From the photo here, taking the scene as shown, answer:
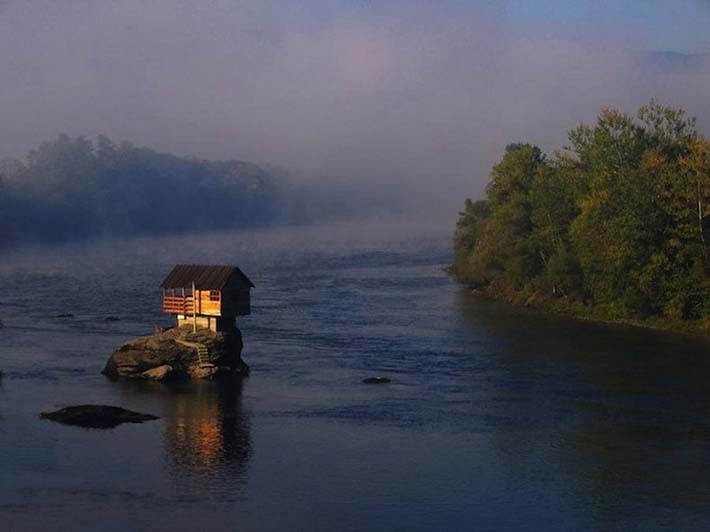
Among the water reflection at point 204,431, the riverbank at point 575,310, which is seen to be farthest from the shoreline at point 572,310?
the water reflection at point 204,431

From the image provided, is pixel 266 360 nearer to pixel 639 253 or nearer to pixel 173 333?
pixel 173 333

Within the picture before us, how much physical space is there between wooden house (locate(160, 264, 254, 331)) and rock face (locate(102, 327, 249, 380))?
1.01 meters

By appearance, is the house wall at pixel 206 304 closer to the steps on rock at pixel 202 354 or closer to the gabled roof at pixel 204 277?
the gabled roof at pixel 204 277

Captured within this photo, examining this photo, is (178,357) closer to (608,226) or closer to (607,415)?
(607,415)

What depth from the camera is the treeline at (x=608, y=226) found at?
69.0 m

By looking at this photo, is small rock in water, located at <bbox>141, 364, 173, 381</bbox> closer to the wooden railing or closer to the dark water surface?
the dark water surface

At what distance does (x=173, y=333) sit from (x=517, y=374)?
54.5 feet

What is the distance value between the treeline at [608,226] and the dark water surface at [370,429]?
4.46 m

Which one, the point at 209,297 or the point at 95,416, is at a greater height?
the point at 209,297

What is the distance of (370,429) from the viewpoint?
42.2 meters

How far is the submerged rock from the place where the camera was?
42.3 meters

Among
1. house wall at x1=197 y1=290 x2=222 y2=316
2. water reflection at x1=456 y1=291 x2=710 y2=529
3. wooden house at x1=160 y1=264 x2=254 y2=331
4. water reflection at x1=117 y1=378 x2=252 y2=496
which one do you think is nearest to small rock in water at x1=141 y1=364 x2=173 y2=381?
water reflection at x1=117 y1=378 x2=252 y2=496

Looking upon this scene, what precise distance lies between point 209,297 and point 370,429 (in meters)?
15.2

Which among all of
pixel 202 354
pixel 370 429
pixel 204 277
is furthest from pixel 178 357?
pixel 370 429
